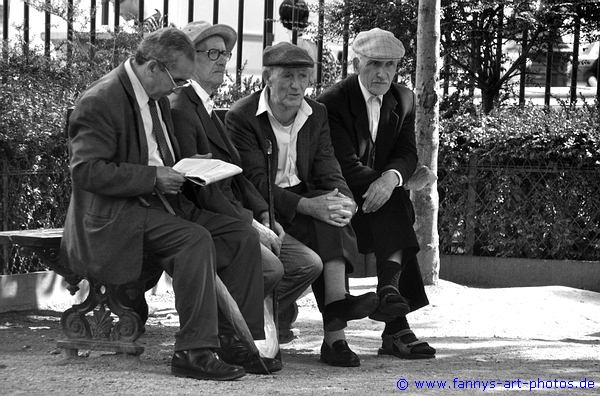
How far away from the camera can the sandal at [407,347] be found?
5.93 m

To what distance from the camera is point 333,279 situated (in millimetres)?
5621

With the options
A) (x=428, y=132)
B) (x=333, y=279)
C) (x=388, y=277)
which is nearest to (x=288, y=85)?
(x=333, y=279)

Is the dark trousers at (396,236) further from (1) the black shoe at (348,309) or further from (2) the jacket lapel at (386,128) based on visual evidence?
(1) the black shoe at (348,309)

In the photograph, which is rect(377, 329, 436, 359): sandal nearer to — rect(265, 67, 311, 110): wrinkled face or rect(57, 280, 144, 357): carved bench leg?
rect(265, 67, 311, 110): wrinkled face

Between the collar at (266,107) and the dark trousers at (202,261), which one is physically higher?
the collar at (266,107)

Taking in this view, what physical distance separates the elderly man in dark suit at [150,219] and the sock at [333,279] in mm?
578

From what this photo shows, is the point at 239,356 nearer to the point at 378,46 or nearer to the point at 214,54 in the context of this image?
the point at 214,54

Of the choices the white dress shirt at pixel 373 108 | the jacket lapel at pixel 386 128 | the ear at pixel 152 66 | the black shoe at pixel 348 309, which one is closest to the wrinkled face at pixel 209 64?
the ear at pixel 152 66

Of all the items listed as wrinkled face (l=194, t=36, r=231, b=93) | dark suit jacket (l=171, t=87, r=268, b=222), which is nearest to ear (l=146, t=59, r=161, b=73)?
dark suit jacket (l=171, t=87, r=268, b=222)

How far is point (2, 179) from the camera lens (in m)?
7.00

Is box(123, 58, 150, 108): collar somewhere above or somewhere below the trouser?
above

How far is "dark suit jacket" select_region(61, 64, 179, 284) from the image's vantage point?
4.86 meters

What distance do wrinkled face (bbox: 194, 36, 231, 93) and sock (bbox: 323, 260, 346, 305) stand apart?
105 cm

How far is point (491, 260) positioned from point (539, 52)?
84.0 inches
